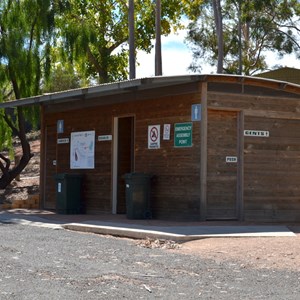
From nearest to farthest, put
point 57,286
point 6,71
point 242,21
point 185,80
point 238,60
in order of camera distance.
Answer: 1. point 57,286
2. point 185,80
3. point 6,71
4. point 242,21
5. point 238,60

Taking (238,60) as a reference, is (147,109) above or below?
below

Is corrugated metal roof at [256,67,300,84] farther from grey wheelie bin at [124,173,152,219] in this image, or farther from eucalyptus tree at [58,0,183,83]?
grey wheelie bin at [124,173,152,219]

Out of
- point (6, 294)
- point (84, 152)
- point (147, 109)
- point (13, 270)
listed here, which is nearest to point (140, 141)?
point (147, 109)

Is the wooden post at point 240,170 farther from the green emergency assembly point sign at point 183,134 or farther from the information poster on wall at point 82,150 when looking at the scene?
the information poster on wall at point 82,150

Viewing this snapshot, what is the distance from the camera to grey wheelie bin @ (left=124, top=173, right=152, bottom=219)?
684 inches

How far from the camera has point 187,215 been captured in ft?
55.5

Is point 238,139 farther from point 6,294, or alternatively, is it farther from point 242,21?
point 242,21

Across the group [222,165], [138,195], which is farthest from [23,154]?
[222,165]

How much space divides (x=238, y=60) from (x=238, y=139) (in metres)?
32.8

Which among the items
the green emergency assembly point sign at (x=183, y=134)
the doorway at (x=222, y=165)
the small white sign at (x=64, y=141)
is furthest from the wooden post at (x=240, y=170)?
the small white sign at (x=64, y=141)

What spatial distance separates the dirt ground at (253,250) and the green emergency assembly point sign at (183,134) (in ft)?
12.6

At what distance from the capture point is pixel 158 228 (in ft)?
49.3

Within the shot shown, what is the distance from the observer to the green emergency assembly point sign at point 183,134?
1689cm

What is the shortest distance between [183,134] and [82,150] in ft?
15.2
